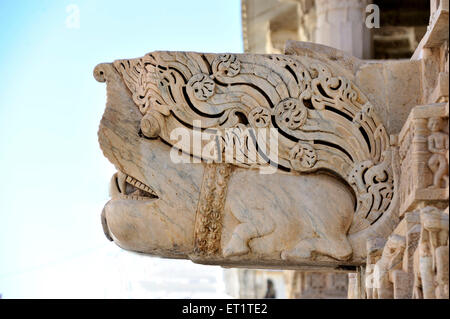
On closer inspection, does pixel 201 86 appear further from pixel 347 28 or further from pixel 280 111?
pixel 347 28

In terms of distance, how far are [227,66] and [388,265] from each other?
236cm

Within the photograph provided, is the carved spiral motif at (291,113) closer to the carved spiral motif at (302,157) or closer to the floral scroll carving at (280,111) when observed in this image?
the floral scroll carving at (280,111)

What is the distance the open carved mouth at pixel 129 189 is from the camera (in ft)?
29.5

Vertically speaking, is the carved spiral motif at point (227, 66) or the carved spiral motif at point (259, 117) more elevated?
the carved spiral motif at point (227, 66)

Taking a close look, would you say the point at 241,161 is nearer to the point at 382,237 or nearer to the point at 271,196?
the point at 271,196

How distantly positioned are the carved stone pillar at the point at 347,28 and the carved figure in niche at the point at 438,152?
6.64m

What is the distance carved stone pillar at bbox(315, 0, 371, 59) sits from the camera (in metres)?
14.1

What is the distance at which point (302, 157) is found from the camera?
29.1 feet

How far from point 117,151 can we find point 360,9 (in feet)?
19.9

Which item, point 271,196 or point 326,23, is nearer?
point 271,196

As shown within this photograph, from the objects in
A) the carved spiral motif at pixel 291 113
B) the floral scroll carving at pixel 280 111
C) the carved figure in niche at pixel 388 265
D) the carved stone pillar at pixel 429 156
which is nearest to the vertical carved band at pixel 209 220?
the floral scroll carving at pixel 280 111

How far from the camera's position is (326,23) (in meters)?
14.4

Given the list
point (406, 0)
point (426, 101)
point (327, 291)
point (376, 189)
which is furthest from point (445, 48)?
point (327, 291)

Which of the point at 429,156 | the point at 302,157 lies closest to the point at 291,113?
the point at 302,157
